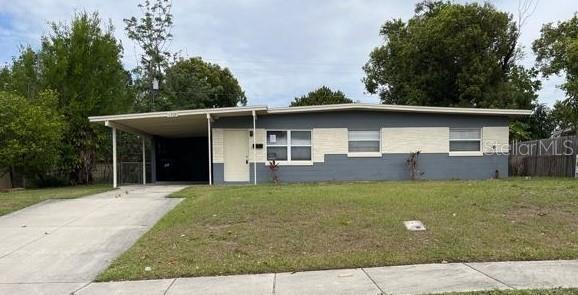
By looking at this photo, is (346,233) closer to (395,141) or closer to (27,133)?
(395,141)

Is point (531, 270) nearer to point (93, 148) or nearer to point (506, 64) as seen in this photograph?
point (93, 148)

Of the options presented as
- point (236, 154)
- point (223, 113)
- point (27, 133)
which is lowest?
point (236, 154)

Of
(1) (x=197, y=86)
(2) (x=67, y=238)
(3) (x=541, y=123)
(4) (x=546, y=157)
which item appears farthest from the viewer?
(3) (x=541, y=123)

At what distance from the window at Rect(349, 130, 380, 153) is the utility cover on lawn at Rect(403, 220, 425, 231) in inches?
386

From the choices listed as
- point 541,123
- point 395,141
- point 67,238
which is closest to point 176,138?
point 395,141

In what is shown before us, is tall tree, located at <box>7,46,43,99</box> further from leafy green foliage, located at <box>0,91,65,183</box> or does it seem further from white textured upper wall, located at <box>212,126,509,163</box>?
white textured upper wall, located at <box>212,126,509,163</box>

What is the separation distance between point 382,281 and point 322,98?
4773cm

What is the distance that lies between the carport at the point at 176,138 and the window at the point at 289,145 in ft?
3.38

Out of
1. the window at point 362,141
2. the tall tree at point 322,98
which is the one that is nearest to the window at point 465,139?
the window at point 362,141

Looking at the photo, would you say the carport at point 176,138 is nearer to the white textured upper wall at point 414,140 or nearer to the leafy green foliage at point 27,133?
the leafy green foliage at point 27,133

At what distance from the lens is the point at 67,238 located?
905 cm

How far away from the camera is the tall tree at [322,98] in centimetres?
5247

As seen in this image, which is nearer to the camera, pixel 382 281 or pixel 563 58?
pixel 382 281

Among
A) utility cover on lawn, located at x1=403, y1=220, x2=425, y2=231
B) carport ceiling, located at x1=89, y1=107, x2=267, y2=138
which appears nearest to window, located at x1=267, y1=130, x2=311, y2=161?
carport ceiling, located at x1=89, y1=107, x2=267, y2=138
